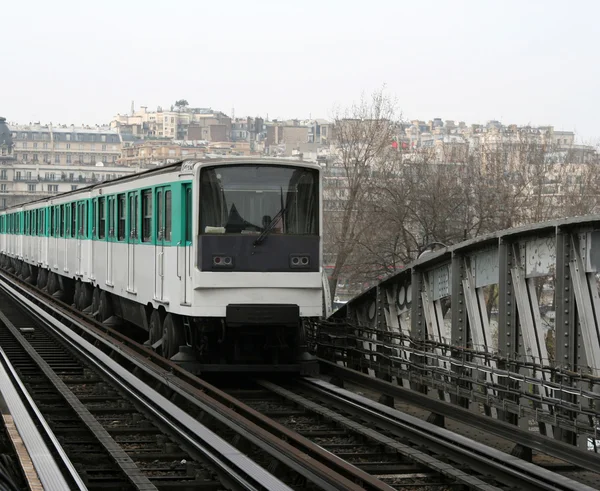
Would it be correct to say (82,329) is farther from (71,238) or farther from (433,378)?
(433,378)

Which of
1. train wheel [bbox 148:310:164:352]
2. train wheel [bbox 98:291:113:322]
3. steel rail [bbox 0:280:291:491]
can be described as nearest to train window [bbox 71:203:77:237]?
train wheel [bbox 98:291:113:322]

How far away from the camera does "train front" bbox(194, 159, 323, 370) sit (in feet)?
48.5

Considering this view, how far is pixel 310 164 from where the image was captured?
1517 cm

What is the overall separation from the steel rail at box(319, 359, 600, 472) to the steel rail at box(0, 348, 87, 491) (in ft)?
12.5

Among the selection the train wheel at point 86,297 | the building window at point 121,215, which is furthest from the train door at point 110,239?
the train wheel at point 86,297

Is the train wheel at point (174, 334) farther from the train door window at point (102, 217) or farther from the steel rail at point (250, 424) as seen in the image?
the train door window at point (102, 217)

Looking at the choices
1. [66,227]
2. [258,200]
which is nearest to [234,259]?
[258,200]

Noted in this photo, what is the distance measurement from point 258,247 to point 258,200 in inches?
24.1

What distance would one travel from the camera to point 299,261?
15180 millimetres

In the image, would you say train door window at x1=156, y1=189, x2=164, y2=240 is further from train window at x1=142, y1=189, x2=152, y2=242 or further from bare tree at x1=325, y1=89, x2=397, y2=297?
bare tree at x1=325, y1=89, x2=397, y2=297

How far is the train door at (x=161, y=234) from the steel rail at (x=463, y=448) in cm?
393

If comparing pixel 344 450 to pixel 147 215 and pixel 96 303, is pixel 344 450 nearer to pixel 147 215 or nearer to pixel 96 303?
pixel 147 215

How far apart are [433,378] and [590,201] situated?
36.7m

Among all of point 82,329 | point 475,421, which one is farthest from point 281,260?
point 82,329
